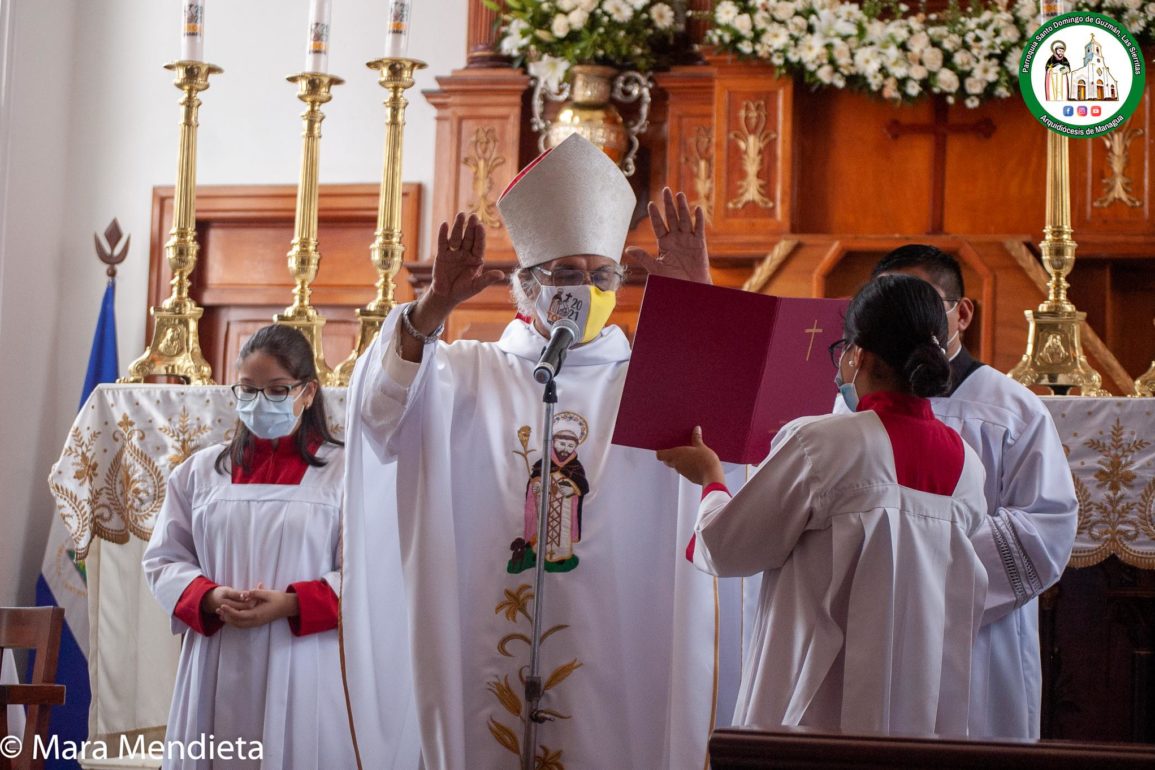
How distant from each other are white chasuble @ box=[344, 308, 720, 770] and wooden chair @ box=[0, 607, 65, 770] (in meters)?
1.04

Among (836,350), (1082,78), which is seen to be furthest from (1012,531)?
(1082,78)

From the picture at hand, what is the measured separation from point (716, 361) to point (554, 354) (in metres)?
0.33

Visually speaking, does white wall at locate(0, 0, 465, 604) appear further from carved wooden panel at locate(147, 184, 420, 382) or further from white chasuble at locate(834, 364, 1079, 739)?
white chasuble at locate(834, 364, 1079, 739)

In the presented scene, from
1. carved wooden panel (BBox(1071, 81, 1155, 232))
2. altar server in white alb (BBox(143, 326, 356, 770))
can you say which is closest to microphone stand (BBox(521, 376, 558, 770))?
altar server in white alb (BBox(143, 326, 356, 770))

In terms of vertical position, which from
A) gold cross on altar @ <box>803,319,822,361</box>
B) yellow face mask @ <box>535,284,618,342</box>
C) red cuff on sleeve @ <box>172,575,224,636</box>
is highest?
yellow face mask @ <box>535,284,618,342</box>

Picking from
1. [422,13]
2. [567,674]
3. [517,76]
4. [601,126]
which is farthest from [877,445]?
[422,13]

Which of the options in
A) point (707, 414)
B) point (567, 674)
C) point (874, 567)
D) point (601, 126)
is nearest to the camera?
point (874, 567)

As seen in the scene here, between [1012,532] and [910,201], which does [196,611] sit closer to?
[1012,532]

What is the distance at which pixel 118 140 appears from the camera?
7117mm

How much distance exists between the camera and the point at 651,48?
21.1 ft

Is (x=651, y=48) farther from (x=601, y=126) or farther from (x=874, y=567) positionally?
(x=874, y=567)

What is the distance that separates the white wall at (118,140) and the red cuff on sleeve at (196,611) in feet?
Answer: 10.1

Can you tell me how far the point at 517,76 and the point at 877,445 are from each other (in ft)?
13.7

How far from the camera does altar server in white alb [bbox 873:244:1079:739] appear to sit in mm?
3006
